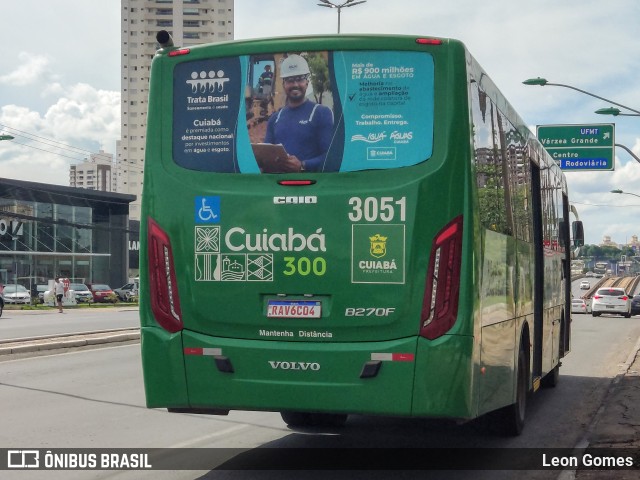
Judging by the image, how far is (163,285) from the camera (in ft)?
23.6

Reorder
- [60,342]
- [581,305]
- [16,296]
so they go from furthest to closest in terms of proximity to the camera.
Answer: [581,305] < [16,296] < [60,342]

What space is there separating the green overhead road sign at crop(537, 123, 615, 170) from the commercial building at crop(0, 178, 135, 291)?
39809 millimetres

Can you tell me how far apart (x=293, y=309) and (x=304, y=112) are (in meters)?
1.42

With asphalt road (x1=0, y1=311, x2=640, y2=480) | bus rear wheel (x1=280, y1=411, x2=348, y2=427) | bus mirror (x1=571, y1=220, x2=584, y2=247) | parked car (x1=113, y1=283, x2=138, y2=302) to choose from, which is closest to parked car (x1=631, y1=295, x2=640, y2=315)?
parked car (x1=113, y1=283, x2=138, y2=302)

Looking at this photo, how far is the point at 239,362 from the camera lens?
699cm

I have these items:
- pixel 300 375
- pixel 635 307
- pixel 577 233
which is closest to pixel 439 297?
pixel 300 375

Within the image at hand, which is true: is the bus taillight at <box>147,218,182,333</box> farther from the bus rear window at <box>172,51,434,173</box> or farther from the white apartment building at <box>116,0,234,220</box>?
the white apartment building at <box>116,0,234,220</box>

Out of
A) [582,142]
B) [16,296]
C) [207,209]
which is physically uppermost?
[582,142]

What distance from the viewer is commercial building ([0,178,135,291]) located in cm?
6612

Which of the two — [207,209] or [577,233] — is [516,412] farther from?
[577,233]

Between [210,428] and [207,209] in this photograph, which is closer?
[207,209]

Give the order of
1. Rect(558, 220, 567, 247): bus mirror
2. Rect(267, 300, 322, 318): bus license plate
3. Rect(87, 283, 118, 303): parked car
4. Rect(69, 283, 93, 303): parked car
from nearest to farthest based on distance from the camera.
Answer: Rect(267, 300, 322, 318): bus license plate
Rect(558, 220, 567, 247): bus mirror
Rect(69, 283, 93, 303): parked car
Rect(87, 283, 118, 303): parked car

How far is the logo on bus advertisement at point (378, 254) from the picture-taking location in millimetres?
6742

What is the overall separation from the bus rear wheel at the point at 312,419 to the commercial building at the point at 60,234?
5752 centimetres
